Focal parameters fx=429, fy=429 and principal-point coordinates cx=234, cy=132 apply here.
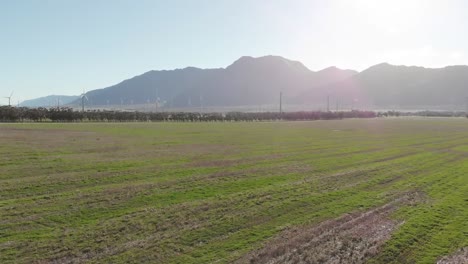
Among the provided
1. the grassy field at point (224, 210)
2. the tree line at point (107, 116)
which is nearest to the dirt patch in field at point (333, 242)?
the grassy field at point (224, 210)

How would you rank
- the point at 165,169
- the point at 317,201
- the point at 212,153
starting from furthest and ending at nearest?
the point at 212,153 < the point at 165,169 < the point at 317,201

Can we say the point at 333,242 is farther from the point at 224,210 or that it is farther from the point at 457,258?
the point at 224,210

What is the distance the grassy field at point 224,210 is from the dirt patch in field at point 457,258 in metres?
0.13

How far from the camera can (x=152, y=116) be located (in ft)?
312

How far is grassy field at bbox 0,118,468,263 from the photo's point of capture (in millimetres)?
10047

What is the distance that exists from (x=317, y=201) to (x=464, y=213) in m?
4.70

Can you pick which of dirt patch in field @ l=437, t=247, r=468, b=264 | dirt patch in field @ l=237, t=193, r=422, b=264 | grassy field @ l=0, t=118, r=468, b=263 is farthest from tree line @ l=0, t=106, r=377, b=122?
dirt patch in field @ l=437, t=247, r=468, b=264

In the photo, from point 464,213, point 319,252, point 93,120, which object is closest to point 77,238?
point 319,252

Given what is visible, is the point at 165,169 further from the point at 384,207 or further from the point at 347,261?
the point at 347,261

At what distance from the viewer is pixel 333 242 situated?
10781mm

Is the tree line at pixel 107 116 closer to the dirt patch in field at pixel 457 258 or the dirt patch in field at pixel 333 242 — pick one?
the dirt patch in field at pixel 333 242

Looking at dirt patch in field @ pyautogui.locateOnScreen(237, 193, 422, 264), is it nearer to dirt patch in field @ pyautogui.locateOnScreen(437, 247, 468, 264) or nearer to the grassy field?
the grassy field

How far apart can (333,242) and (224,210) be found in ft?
12.6

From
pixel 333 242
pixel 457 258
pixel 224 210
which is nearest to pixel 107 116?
pixel 224 210
